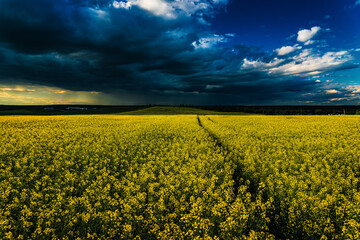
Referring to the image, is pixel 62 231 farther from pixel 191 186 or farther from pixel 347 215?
pixel 347 215

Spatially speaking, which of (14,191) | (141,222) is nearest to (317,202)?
(141,222)

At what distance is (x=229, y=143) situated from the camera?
11.9 metres

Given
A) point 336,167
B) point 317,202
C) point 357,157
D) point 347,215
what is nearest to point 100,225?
point 317,202

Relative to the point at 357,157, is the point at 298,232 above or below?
below

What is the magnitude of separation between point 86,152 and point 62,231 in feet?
19.9

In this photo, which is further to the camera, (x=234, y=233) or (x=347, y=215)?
(x=347, y=215)

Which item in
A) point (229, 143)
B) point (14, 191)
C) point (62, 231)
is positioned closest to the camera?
point (62, 231)

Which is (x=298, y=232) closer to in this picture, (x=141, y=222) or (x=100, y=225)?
(x=141, y=222)

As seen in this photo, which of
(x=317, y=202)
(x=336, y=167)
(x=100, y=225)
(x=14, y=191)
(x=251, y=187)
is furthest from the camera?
(x=336, y=167)

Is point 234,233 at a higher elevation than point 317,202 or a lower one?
lower

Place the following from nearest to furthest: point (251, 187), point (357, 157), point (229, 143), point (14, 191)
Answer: point (14, 191) → point (251, 187) → point (357, 157) → point (229, 143)

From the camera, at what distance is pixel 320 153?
9.05 m

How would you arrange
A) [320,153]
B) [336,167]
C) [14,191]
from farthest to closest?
[320,153] < [336,167] < [14,191]

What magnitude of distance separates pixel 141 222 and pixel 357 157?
9396mm
